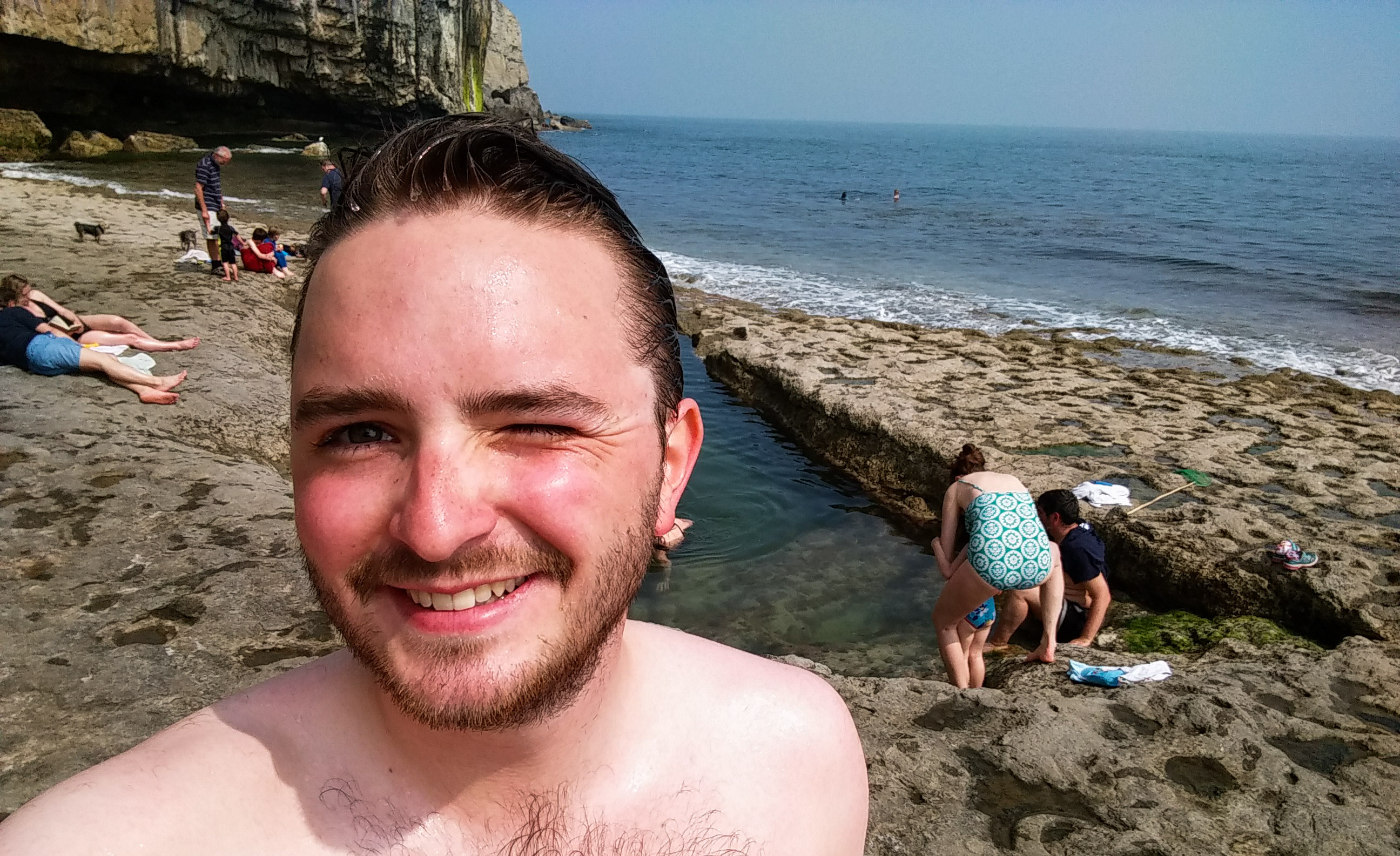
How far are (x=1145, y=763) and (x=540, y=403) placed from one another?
10.6ft

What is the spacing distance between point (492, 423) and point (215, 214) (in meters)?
14.2

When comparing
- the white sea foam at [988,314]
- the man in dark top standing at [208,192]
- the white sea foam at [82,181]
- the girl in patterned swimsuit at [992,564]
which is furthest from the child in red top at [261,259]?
the girl in patterned swimsuit at [992,564]

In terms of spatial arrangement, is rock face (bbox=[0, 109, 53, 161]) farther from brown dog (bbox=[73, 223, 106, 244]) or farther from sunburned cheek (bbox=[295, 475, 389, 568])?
sunburned cheek (bbox=[295, 475, 389, 568])

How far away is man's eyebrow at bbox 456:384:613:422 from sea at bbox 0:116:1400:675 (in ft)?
14.6

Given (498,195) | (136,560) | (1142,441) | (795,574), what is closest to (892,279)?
(1142,441)

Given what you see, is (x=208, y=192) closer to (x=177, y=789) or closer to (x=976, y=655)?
(x=976, y=655)

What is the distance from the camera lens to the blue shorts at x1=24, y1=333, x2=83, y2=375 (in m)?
6.19

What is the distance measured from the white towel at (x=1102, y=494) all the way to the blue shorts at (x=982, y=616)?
1710 mm

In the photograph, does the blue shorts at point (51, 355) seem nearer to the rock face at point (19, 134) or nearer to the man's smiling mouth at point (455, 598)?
the man's smiling mouth at point (455, 598)

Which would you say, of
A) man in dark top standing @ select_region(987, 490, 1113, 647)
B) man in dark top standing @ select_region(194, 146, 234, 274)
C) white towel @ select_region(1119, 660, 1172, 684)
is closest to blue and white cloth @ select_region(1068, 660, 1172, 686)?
white towel @ select_region(1119, 660, 1172, 684)

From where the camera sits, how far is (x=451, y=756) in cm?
115

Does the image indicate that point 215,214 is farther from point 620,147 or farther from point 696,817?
point 620,147

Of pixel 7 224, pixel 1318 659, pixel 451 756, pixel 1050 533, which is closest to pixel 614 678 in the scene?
pixel 451 756

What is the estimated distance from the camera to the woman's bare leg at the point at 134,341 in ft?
23.0
